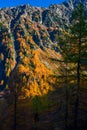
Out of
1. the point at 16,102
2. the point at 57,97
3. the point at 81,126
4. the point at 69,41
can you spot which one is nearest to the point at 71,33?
the point at 69,41

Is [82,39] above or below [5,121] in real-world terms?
above

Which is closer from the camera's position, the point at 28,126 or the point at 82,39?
the point at 82,39

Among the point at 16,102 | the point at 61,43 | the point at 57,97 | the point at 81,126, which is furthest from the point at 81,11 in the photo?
the point at 57,97

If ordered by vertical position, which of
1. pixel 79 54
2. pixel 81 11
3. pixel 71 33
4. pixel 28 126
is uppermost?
pixel 81 11

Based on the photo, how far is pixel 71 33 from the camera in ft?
119

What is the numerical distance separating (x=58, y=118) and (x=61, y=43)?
70.3 feet

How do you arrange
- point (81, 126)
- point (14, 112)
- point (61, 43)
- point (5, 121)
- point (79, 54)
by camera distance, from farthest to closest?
point (5, 121)
point (14, 112)
point (81, 126)
point (61, 43)
point (79, 54)

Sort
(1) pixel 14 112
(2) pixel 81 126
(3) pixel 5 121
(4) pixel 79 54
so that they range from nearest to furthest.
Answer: (4) pixel 79 54
(2) pixel 81 126
(1) pixel 14 112
(3) pixel 5 121

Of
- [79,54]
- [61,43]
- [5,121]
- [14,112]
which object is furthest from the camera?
[5,121]

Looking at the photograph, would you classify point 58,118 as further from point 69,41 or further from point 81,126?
point 69,41

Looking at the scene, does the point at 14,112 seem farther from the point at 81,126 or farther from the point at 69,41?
the point at 69,41

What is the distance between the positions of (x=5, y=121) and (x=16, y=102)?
659 centimetres

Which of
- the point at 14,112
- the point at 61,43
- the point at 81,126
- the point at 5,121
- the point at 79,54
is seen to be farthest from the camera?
the point at 5,121

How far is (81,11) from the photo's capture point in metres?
36.2
